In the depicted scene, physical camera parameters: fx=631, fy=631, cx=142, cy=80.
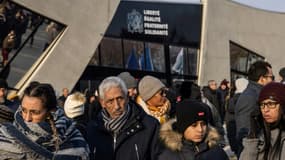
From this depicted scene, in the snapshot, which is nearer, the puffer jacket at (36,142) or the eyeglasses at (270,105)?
the puffer jacket at (36,142)

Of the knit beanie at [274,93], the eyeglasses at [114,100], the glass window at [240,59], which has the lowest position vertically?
the glass window at [240,59]

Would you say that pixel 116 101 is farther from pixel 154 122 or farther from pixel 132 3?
pixel 132 3

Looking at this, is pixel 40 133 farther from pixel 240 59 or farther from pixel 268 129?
pixel 240 59

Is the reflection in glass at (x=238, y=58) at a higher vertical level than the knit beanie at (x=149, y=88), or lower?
lower

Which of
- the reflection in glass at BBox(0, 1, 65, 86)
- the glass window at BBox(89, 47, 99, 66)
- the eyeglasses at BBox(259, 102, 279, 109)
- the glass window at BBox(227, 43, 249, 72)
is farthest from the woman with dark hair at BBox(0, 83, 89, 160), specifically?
the glass window at BBox(227, 43, 249, 72)

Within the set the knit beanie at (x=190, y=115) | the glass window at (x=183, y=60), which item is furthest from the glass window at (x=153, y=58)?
the knit beanie at (x=190, y=115)

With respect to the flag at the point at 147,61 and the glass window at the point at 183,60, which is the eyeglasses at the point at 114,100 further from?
the glass window at the point at 183,60

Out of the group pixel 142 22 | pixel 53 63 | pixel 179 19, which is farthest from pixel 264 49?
pixel 53 63

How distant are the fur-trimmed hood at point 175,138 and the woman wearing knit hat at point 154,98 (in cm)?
150

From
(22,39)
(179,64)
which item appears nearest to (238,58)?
(179,64)

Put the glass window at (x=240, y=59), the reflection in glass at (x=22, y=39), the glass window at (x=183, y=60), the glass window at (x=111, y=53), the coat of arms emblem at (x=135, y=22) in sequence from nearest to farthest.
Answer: the reflection in glass at (x=22, y=39) → the glass window at (x=111, y=53) → the coat of arms emblem at (x=135, y=22) → the glass window at (x=183, y=60) → the glass window at (x=240, y=59)

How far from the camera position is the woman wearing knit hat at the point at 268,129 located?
14.0 ft

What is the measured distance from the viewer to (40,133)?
3529mm

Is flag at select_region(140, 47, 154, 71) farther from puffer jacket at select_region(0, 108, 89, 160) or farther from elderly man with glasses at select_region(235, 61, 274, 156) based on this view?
puffer jacket at select_region(0, 108, 89, 160)
